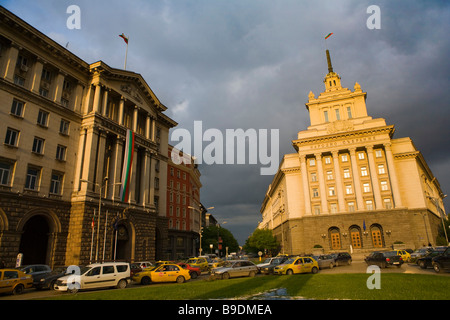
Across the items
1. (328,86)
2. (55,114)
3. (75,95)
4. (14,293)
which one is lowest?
(14,293)

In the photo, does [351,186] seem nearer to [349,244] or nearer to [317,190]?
[317,190]

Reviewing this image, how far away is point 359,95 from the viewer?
63.8 metres

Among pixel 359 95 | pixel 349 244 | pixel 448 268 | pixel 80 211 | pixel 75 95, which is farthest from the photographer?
pixel 359 95

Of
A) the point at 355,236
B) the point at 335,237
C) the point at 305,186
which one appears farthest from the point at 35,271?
the point at 355,236

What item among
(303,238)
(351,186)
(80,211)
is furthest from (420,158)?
(80,211)

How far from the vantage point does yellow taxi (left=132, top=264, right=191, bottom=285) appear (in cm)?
2206

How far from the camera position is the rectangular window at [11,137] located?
27034mm

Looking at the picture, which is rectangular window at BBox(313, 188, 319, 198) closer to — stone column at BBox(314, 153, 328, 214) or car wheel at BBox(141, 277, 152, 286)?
stone column at BBox(314, 153, 328, 214)

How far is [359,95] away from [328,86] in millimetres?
8764

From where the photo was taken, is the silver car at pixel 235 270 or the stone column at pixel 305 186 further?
the stone column at pixel 305 186

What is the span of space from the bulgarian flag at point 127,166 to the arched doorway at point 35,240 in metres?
8.93

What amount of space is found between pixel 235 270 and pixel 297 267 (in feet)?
18.2

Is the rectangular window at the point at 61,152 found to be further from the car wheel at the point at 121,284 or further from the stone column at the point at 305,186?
the stone column at the point at 305,186

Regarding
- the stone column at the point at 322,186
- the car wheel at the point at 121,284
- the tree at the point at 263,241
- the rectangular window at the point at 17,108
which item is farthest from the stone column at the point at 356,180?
the rectangular window at the point at 17,108
